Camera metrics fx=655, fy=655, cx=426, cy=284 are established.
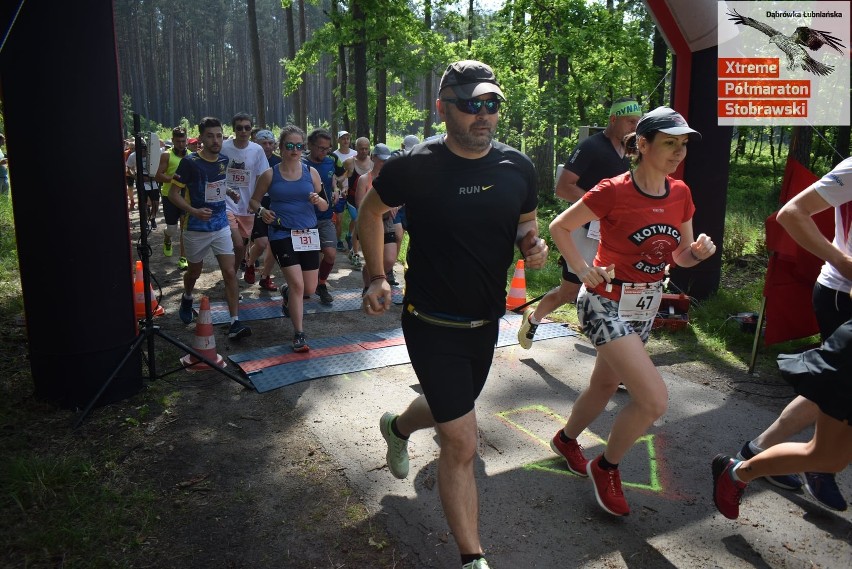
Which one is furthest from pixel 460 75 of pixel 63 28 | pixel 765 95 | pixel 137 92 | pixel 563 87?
pixel 137 92

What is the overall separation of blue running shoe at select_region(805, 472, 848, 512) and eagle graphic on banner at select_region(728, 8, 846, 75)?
5442 millimetres

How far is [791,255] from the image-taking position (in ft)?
17.4

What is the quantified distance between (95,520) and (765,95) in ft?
33.3

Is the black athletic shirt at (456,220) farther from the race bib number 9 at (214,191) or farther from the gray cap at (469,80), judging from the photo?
the race bib number 9 at (214,191)

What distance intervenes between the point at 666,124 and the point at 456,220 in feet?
4.20

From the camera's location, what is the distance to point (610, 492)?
3434 mm

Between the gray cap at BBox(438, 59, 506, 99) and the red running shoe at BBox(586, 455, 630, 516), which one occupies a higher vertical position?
the gray cap at BBox(438, 59, 506, 99)

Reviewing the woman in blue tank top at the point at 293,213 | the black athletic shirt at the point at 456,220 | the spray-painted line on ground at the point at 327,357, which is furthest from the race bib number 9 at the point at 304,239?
the black athletic shirt at the point at 456,220

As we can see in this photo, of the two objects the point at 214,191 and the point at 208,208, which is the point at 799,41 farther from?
the point at 208,208

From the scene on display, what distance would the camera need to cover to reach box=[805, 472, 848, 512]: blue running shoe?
11.6 ft

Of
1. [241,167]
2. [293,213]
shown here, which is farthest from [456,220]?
[241,167]

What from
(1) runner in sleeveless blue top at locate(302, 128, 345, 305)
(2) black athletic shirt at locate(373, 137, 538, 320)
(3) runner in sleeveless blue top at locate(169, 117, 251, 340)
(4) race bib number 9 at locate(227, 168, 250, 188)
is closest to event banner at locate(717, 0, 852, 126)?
(1) runner in sleeveless blue top at locate(302, 128, 345, 305)

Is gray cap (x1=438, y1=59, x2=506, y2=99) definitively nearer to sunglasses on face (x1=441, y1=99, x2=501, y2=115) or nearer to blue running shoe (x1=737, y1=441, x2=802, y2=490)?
sunglasses on face (x1=441, y1=99, x2=501, y2=115)

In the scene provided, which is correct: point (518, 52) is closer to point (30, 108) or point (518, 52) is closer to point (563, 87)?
point (563, 87)
